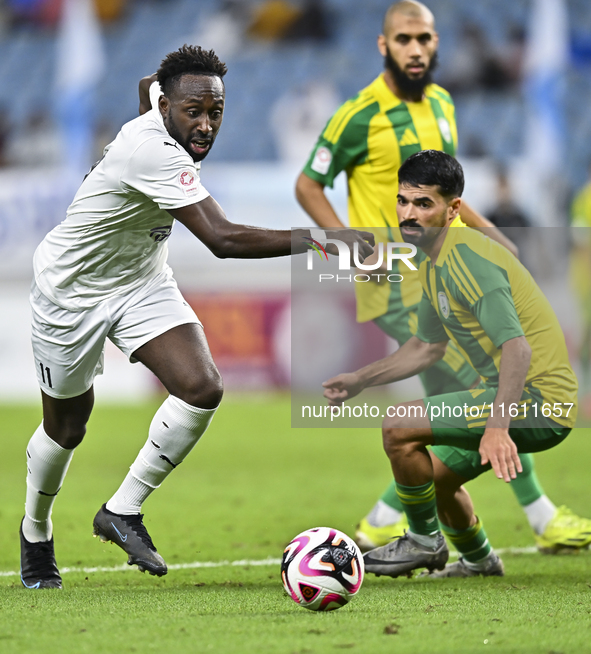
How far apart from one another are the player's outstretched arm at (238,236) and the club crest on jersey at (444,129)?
1547mm

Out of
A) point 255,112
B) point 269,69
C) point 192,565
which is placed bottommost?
point 192,565

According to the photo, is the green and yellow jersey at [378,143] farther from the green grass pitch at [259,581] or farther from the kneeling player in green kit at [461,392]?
the green grass pitch at [259,581]

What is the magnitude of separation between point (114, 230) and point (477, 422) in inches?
63.8

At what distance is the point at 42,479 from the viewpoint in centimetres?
410

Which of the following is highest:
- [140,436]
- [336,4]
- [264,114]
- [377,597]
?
[336,4]

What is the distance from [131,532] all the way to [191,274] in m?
9.35

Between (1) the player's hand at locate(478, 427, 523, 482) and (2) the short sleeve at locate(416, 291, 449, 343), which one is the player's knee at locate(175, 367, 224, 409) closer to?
(2) the short sleeve at locate(416, 291, 449, 343)

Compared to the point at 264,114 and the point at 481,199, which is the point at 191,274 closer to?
the point at 481,199

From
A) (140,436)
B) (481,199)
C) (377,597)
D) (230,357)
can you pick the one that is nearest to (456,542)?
(377,597)

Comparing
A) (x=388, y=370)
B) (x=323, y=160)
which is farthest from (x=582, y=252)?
(x=388, y=370)

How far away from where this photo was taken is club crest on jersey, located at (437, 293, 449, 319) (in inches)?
157

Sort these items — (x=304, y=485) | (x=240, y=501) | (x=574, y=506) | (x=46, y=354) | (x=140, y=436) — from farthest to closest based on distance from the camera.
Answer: (x=140, y=436) → (x=304, y=485) → (x=240, y=501) → (x=574, y=506) → (x=46, y=354)

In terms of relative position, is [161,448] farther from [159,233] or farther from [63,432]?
[159,233]

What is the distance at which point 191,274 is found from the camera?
13031mm
